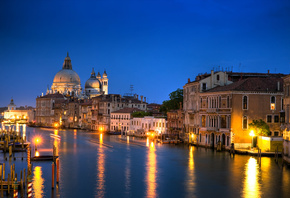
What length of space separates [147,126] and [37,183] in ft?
107

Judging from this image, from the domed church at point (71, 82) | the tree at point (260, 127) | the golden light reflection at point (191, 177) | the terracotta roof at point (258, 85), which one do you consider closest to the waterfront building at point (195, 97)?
the terracotta roof at point (258, 85)

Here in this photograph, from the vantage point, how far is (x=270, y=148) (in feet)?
101

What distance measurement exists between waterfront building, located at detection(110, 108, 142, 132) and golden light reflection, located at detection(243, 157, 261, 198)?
1295 inches

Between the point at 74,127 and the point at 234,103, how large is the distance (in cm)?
5558

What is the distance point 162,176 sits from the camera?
77.7ft

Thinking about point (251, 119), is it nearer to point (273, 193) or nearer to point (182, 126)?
point (182, 126)

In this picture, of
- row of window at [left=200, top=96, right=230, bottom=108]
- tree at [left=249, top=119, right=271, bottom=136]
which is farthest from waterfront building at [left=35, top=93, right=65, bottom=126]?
tree at [left=249, top=119, right=271, bottom=136]

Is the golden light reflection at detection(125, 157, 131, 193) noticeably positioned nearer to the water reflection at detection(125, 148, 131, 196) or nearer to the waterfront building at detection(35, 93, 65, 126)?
the water reflection at detection(125, 148, 131, 196)

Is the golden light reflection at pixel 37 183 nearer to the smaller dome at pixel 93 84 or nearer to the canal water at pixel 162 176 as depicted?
the canal water at pixel 162 176

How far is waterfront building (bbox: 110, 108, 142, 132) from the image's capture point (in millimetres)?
60438

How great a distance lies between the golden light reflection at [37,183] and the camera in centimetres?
1933

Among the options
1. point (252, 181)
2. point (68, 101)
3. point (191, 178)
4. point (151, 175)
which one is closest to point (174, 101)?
point (151, 175)

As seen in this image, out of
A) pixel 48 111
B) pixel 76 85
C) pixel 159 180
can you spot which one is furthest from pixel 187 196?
pixel 76 85

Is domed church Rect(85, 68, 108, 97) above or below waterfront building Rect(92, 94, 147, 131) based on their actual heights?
above
